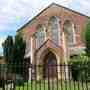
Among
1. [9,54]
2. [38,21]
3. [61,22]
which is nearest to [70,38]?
[61,22]

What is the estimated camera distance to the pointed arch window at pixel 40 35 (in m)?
35.8

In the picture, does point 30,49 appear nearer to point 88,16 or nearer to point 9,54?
point 9,54

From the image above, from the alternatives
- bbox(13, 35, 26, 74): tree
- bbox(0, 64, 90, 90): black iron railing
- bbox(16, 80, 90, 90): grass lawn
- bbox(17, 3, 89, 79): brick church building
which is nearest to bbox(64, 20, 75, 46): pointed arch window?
bbox(17, 3, 89, 79): brick church building

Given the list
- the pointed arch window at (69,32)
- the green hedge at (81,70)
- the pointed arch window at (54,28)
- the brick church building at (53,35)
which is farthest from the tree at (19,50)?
the green hedge at (81,70)

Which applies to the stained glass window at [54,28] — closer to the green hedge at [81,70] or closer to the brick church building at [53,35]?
the brick church building at [53,35]

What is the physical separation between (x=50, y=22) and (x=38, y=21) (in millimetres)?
1394

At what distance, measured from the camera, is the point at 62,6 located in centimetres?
3591

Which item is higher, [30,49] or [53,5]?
[53,5]

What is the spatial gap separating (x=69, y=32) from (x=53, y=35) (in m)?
1.85

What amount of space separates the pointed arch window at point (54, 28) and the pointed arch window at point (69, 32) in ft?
3.02

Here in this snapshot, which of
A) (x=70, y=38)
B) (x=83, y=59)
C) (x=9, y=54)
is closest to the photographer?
(x=83, y=59)

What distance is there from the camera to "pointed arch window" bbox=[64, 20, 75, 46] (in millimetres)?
35334

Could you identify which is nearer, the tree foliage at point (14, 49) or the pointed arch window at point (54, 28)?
the tree foliage at point (14, 49)

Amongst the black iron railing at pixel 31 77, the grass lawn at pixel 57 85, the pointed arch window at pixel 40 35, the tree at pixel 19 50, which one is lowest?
the grass lawn at pixel 57 85
